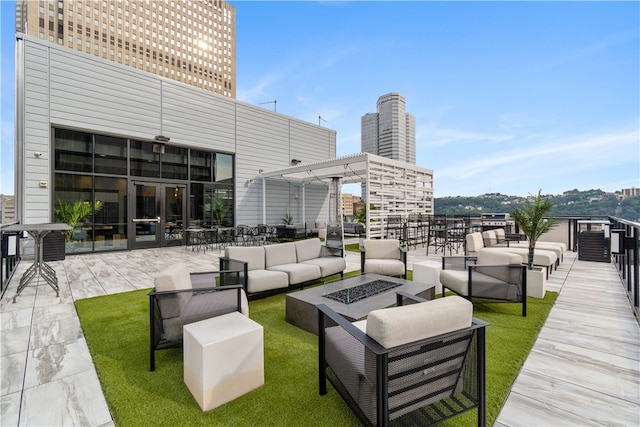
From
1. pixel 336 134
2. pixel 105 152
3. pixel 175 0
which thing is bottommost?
pixel 105 152

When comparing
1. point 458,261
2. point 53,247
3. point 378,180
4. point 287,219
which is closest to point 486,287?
point 458,261

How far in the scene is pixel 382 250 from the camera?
16.1ft

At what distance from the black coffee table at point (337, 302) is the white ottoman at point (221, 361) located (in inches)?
28.0

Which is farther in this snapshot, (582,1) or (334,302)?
(582,1)

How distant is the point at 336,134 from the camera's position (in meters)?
15.4

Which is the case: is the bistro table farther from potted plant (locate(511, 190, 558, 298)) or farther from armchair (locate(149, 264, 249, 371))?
potted plant (locate(511, 190, 558, 298))

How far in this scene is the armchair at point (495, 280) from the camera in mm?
3359

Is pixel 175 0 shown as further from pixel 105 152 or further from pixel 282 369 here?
pixel 282 369

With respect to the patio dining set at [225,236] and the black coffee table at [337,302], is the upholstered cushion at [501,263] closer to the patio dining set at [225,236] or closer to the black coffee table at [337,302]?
the black coffee table at [337,302]

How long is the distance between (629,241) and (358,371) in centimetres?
445

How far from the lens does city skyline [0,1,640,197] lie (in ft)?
25.0

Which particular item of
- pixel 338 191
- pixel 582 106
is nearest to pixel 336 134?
pixel 338 191

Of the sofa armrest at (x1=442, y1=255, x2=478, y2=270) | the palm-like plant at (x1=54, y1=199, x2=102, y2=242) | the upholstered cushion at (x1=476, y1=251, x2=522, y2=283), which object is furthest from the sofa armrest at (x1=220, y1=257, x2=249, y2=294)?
the palm-like plant at (x1=54, y1=199, x2=102, y2=242)

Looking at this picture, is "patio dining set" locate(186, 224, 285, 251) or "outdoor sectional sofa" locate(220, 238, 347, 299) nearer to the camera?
"outdoor sectional sofa" locate(220, 238, 347, 299)
